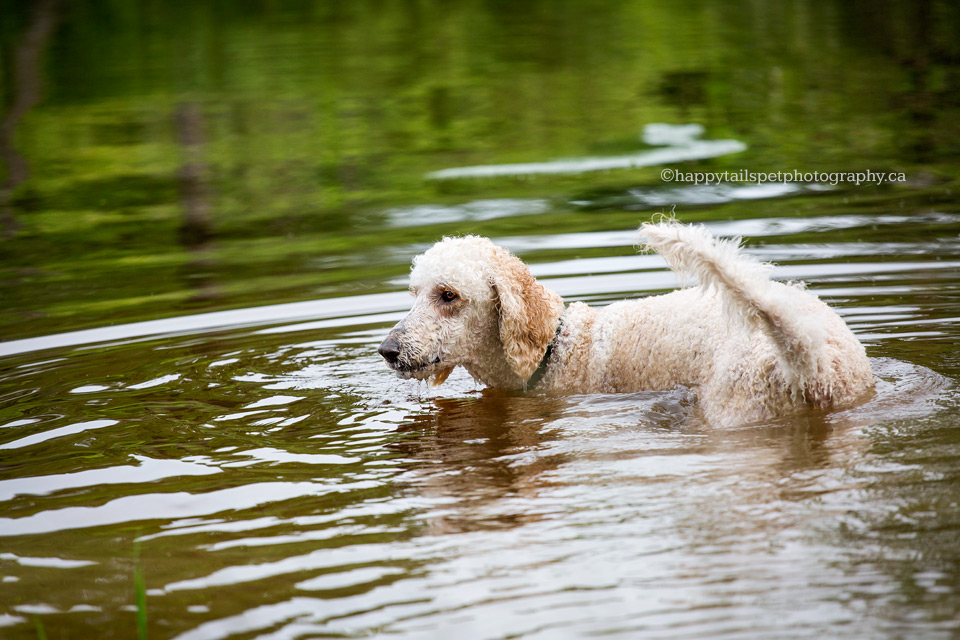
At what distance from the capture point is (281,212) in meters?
13.1

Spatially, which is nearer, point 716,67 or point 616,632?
point 616,632

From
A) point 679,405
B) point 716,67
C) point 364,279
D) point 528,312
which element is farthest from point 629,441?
point 716,67

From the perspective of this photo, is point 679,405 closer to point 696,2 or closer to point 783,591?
point 783,591

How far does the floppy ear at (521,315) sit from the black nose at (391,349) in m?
0.60

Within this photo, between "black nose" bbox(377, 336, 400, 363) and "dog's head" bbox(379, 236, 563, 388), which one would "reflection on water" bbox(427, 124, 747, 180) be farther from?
"black nose" bbox(377, 336, 400, 363)

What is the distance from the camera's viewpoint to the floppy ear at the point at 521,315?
6020 millimetres

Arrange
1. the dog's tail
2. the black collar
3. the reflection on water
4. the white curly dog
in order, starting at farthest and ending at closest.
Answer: the reflection on water < the black collar < the white curly dog < the dog's tail

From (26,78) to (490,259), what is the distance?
19605 millimetres

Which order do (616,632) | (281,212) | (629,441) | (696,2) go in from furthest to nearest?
(696,2) < (281,212) < (629,441) < (616,632)

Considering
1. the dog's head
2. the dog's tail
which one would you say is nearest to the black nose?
the dog's head

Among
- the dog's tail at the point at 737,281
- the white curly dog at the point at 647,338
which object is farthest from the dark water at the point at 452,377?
the dog's tail at the point at 737,281

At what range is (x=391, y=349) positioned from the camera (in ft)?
19.4

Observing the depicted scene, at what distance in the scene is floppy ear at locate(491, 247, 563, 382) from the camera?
602 cm

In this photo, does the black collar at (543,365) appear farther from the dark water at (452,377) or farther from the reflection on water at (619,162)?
the reflection on water at (619,162)
